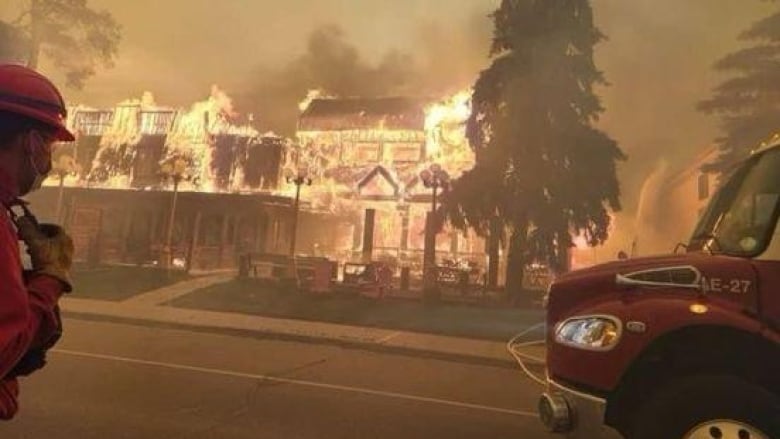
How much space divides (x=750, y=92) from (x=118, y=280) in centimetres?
1955

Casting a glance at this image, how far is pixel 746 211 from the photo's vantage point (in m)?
3.38

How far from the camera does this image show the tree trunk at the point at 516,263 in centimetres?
1784

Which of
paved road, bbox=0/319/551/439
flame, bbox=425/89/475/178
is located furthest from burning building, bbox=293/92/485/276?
paved road, bbox=0/319/551/439

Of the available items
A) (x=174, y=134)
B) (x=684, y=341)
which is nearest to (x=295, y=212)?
(x=174, y=134)

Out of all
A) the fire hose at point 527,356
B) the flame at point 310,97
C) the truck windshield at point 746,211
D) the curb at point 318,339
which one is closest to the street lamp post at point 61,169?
the flame at point 310,97

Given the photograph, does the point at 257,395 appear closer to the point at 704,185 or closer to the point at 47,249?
the point at 47,249

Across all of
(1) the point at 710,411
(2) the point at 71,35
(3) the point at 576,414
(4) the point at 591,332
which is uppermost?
(2) the point at 71,35

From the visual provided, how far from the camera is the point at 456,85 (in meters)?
26.2

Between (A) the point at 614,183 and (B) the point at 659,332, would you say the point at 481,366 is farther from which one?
(A) the point at 614,183

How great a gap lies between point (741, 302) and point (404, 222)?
2110 cm

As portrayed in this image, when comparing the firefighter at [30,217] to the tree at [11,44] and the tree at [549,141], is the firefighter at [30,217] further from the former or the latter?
the tree at [549,141]

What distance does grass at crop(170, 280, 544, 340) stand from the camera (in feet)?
40.8

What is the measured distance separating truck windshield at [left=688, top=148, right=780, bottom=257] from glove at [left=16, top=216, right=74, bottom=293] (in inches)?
112

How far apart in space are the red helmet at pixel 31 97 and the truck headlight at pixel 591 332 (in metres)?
2.54
